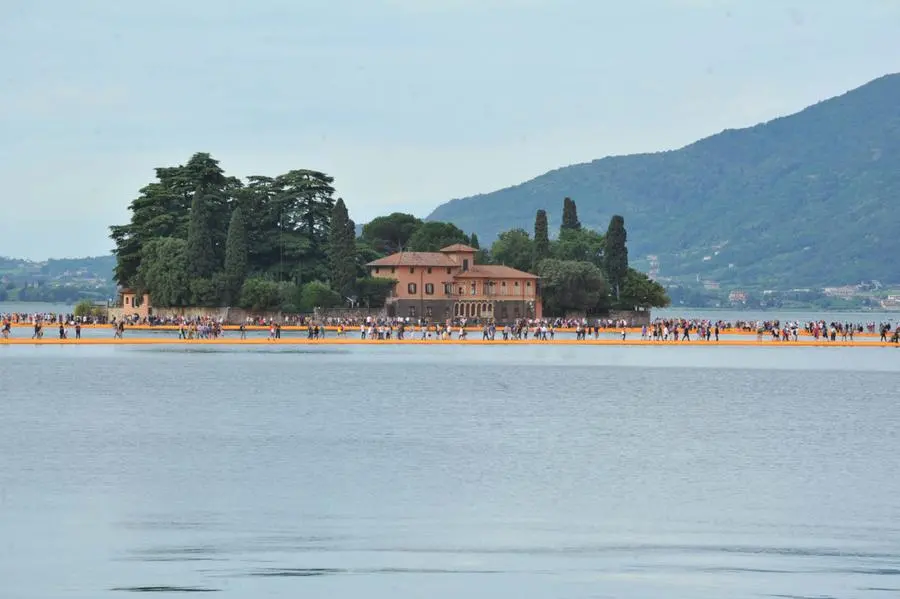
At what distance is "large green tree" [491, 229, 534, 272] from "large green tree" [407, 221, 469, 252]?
4.86 meters

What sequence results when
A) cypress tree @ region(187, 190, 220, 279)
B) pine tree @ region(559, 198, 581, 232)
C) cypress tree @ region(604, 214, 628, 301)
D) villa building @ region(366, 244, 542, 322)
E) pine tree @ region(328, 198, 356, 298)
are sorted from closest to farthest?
cypress tree @ region(187, 190, 220, 279) < pine tree @ region(328, 198, 356, 298) < villa building @ region(366, 244, 542, 322) < cypress tree @ region(604, 214, 628, 301) < pine tree @ region(559, 198, 581, 232)

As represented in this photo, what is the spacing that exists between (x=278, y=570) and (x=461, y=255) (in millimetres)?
128642

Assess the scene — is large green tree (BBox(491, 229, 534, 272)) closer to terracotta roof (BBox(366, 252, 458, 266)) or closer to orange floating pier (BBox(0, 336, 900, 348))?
terracotta roof (BBox(366, 252, 458, 266))

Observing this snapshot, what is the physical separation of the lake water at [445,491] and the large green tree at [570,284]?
8546 centimetres

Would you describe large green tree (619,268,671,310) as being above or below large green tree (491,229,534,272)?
below

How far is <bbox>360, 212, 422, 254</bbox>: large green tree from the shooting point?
177625 millimetres

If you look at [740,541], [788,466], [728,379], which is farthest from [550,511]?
[728,379]

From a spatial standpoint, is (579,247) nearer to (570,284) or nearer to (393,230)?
(570,284)

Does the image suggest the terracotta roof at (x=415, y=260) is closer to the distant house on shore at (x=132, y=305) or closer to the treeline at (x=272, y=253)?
the treeline at (x=272, y=253)

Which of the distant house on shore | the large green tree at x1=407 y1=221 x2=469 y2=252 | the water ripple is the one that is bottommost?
the water ripple

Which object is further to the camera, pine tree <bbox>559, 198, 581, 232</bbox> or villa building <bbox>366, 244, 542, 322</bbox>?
pine tree <bbox>559, 198, 581, 232</bbox>

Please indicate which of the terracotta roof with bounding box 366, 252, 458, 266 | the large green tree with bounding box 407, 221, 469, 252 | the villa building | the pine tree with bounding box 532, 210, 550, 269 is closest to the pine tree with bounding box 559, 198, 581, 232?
the large green tree with bounding box 407, 221, 469, 252

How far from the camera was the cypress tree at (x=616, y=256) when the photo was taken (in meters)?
152

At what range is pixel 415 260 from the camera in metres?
145
